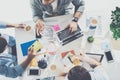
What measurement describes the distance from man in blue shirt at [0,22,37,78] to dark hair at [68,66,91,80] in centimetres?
17

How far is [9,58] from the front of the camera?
1185 mm

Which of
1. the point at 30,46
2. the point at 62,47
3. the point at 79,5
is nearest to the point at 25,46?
the point at 30,46

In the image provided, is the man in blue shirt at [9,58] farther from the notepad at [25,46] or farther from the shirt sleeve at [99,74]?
the shirt sleeve at [99,74]

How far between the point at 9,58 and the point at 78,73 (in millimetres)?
284

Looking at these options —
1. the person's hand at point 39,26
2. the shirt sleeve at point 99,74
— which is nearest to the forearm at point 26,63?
the person's hand at point 39,26

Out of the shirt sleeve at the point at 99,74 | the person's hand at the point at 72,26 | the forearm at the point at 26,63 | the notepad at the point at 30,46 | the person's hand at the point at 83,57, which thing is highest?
the person's hand at the point at 72,26

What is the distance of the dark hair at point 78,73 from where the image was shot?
1182mm

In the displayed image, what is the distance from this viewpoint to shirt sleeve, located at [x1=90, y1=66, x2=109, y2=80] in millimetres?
1197

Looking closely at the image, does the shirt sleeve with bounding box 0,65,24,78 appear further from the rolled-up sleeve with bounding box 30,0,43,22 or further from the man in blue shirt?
the rolled-up sleeve with bounding box 30,0,43,22

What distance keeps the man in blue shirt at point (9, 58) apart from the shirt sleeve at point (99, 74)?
0.83 feet

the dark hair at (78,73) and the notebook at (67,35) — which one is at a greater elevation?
the notebook at (67,35)

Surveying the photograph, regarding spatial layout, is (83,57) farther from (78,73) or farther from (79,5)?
(79,5)

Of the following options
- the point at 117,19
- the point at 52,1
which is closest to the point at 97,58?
the point at 117,19

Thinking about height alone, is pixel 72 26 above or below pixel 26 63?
above
